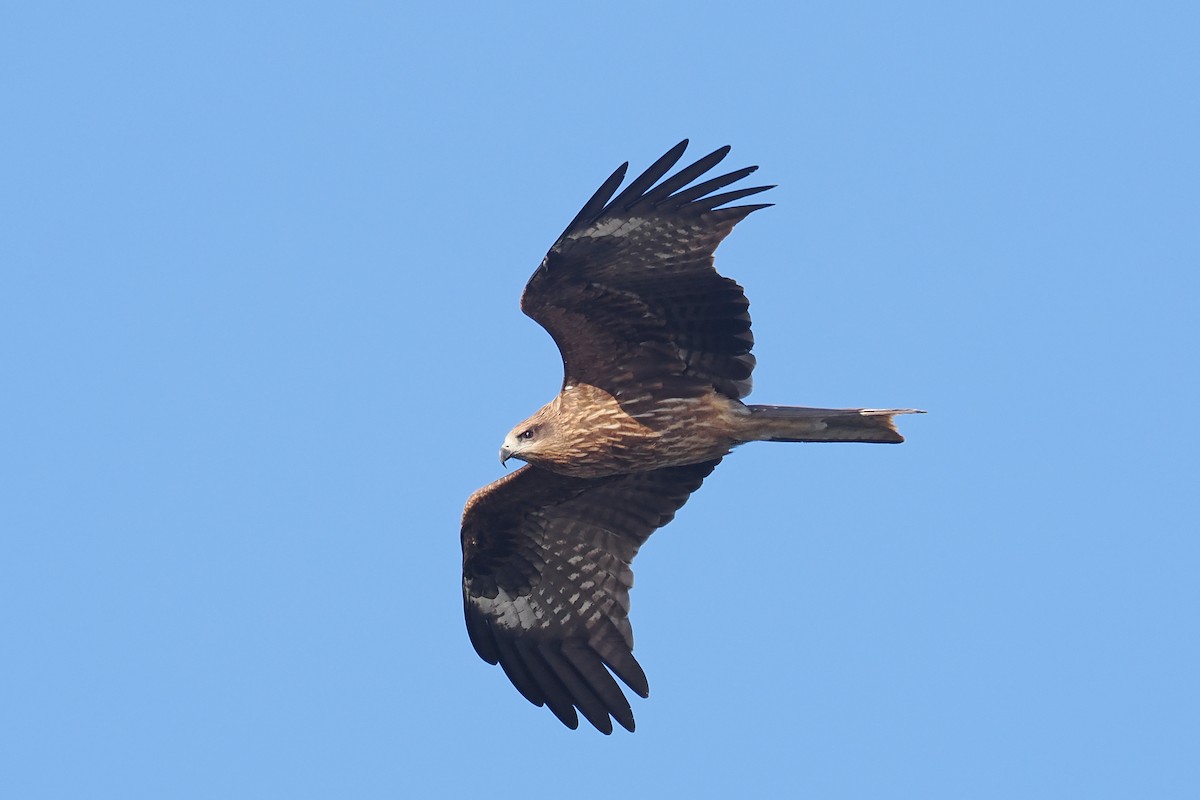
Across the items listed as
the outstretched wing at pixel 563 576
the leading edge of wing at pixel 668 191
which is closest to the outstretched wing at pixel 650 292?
the leading edge of wing at pixel 668 191

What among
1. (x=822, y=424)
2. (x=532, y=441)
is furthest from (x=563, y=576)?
(x=822, y=424)

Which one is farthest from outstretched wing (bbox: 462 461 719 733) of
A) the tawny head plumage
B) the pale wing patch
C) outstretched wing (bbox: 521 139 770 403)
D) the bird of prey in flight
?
the pale wing patch

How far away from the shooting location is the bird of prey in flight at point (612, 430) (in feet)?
39.9

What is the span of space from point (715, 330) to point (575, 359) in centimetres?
101

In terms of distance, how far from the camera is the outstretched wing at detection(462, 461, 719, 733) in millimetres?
13523

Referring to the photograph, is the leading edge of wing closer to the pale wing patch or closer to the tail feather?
the pale wing patch

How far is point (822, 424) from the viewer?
12.4m

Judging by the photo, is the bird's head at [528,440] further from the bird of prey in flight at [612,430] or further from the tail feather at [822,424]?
the tail feather at [822,424]

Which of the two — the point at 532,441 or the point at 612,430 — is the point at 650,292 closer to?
the point at 612,430

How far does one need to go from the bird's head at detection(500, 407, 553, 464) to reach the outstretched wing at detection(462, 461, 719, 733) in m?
0.89

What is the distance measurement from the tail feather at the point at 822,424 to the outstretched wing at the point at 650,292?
0.87 ft

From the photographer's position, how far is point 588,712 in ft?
44.0

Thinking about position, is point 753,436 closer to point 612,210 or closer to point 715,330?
point 715,330

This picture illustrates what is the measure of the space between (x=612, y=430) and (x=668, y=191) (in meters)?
1.74
